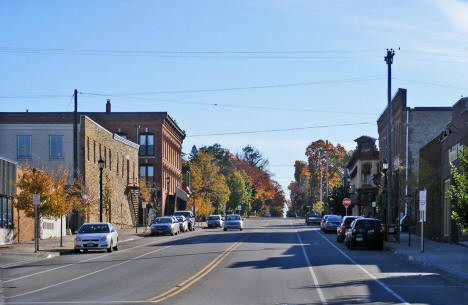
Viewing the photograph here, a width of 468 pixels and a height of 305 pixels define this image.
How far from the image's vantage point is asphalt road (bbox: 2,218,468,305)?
1552 cm

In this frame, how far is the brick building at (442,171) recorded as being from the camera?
35938 mm

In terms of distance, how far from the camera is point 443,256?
28.6m

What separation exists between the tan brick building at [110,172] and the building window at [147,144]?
7222mm

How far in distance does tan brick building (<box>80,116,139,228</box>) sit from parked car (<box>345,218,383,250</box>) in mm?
15982

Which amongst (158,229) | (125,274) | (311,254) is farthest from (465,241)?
(158,229)

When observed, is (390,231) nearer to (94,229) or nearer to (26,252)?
(94,229)

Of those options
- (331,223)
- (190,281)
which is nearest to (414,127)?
(331,223)

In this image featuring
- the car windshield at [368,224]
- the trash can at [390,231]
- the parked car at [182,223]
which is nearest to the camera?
the car windshield at [368,224]

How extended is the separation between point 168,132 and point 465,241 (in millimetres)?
53811

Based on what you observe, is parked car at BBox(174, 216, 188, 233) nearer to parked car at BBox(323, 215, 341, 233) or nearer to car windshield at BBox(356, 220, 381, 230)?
parked car at BBox(323, 215, 341, 233)

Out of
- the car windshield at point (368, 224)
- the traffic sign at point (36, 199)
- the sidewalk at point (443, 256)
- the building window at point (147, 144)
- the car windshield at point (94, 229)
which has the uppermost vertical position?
the building window at point (147, 144)

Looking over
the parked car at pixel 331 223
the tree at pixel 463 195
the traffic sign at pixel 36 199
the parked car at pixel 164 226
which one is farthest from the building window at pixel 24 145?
the tree at pixel 463 195

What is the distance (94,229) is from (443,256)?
54.2 ft

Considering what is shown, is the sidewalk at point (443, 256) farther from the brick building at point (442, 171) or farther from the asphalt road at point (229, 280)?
the brick building at point (442, 171)
